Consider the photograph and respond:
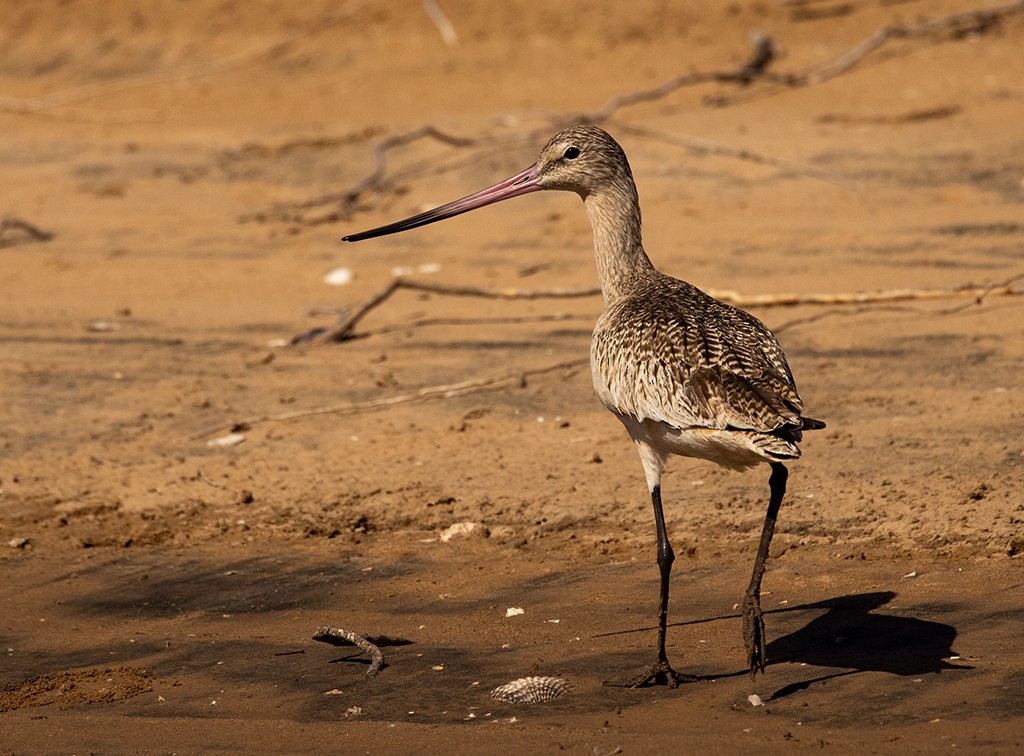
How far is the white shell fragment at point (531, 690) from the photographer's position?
191 inches

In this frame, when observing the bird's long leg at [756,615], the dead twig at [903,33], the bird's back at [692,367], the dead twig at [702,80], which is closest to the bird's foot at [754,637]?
the bird's long leg at [756,615]

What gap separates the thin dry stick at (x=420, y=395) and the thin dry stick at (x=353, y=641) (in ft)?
7.36

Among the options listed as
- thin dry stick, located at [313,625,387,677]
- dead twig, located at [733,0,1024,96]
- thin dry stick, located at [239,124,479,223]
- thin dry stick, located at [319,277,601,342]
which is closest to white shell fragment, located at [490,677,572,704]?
thin dry stick, located at [313,625,387,677]

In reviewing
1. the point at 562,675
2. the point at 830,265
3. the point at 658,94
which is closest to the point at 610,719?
the point at 562,675

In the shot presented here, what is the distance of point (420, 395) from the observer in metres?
7.77

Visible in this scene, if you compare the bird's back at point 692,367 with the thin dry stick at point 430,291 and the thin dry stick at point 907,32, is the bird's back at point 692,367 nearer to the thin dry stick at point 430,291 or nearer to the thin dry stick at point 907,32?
the thin dry stick at point 430,291

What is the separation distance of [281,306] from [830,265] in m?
3.53

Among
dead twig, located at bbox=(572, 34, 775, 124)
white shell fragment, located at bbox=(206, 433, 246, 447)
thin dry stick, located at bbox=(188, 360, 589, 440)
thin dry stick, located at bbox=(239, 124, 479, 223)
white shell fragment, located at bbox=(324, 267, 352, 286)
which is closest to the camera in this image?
white shell fragment, located at bbox=(206, 433, 246, 447)

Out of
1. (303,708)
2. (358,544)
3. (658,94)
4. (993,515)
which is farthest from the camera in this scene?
(658,94)

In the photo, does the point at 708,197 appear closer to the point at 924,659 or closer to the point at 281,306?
the point at 281,306

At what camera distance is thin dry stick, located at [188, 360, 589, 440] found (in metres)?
7.68

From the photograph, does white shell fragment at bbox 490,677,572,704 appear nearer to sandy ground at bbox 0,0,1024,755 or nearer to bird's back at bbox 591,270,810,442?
sandy ground at bbox 0,0,1024,755

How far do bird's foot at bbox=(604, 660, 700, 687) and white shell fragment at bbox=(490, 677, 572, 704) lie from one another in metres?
0.20

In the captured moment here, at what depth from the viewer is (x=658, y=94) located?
1227 cm
